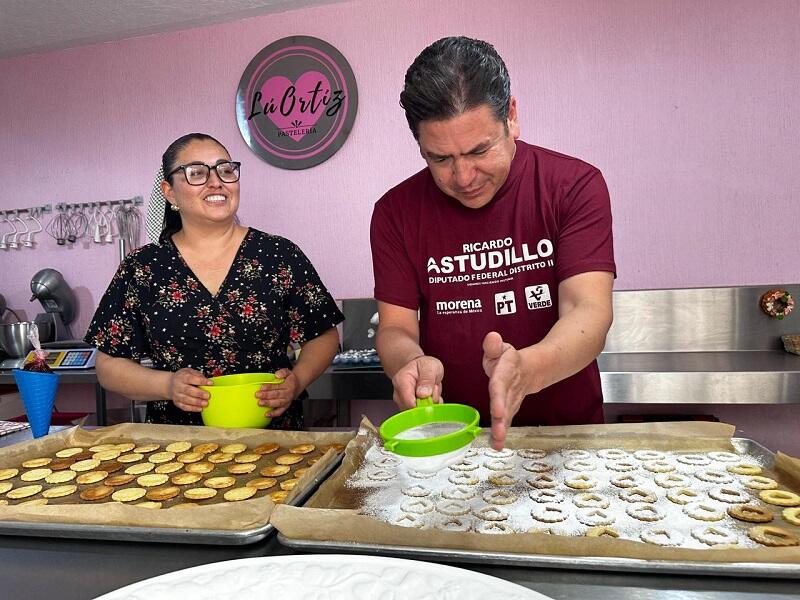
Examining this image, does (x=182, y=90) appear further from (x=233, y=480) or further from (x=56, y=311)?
(x=233, y=480)

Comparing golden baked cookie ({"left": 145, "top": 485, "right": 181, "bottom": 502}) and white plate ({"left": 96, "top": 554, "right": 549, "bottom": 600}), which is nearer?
white plate ({"left": 96, "top": 554, "right": 549, "bottom": 600})

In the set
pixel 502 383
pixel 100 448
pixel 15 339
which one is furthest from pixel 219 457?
pixel 15 339

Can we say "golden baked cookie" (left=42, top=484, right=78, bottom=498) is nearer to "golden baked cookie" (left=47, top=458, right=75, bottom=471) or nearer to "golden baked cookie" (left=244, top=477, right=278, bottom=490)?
"golden baked cookie" (left=47, top=458, right=75, bottom=471)

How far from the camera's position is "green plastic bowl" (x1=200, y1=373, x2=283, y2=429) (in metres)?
1.57

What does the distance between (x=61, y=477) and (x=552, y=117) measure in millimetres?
2973

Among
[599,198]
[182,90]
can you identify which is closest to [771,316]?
[599,198]

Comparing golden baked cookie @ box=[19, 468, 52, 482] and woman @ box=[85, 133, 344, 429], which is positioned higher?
woman @ box=[85, 133, 344, 429]

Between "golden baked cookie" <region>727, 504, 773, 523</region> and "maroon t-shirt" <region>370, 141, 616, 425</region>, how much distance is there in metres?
0.59

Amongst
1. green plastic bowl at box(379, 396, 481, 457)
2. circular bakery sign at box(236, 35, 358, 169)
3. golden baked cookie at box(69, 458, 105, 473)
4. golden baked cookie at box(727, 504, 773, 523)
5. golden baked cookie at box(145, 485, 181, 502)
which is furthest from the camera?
circular bakery sign at box(236, 35, 358, 169)

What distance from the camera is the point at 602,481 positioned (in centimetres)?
132

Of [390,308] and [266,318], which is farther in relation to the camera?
[266,318]

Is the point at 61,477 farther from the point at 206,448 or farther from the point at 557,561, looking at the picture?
the point at 557,561

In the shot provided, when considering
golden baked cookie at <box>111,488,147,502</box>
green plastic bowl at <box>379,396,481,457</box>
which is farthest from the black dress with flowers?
green plastic bowl at <box>379,396,481,457</box>

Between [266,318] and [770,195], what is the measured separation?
270 cm
